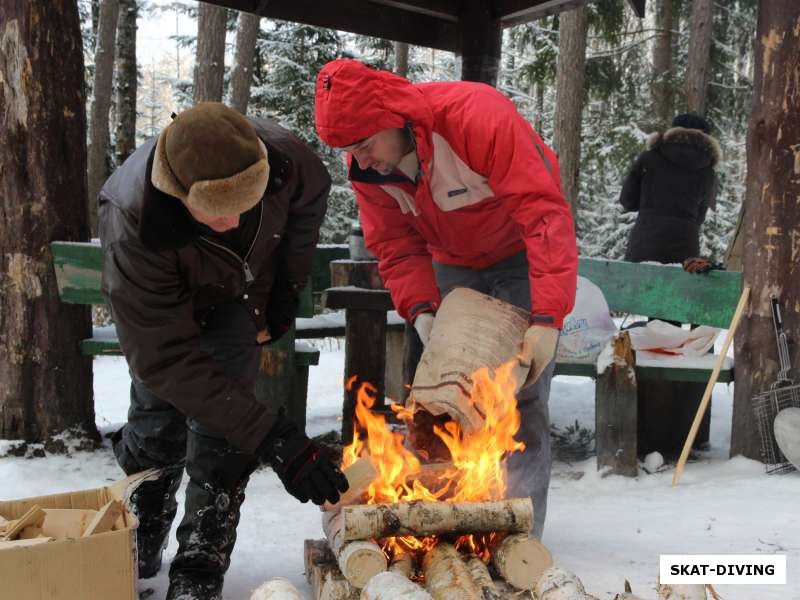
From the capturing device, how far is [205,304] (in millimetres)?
2996

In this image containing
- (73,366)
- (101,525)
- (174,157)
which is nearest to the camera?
(174,157)

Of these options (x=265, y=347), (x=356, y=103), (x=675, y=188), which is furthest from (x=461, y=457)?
(x=675, y=188)

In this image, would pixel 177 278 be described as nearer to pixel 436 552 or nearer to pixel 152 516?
pixel 152 516

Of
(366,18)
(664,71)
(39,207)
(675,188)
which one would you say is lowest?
(39,207)

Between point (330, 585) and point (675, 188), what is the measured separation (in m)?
5.04

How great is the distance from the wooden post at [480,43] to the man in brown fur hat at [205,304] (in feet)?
10.9

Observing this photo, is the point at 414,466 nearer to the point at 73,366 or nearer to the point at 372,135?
the point at 372,135

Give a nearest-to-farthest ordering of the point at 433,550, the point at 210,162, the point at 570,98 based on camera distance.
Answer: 1. the point at 210,162
2. the point at 433,550
3. the point at 570,98

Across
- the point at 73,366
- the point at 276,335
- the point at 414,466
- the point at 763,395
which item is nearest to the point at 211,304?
the point at 276,335

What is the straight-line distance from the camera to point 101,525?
2.56 metres

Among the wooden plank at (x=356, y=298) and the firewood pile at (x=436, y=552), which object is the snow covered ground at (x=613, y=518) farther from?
the wooden plank at (x=356, y=298)

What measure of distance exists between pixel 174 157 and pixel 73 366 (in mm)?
2960

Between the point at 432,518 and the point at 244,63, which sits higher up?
the point at 244,63

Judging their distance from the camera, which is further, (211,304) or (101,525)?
(211,304)
